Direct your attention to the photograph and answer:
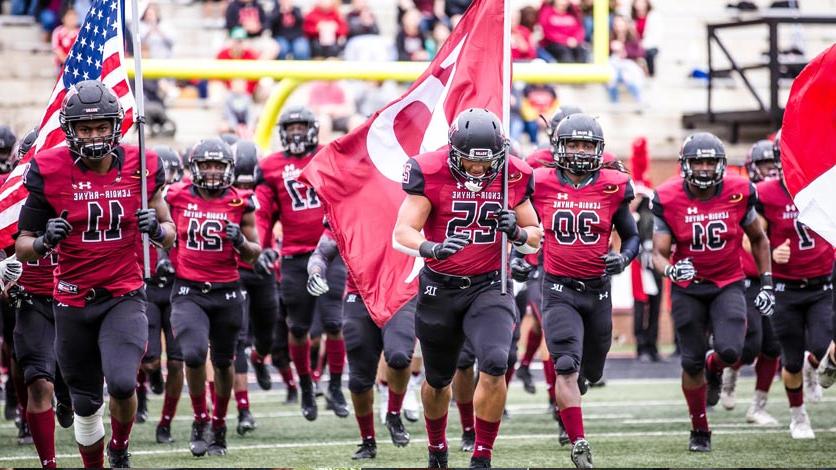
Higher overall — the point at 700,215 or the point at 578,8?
the point at 578,8

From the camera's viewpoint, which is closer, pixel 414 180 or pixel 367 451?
pixel 414 180

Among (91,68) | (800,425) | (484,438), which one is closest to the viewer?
(484,438)

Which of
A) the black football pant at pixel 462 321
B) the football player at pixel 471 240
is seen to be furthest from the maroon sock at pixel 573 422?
the black football pant at pixel 462 321

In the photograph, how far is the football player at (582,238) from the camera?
8.50 m

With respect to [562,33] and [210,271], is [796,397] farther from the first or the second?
[562,33]

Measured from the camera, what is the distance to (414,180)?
25.4 ft

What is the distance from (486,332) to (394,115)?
2.12m

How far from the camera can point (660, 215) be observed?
373 inches

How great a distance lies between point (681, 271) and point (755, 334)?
163 cm

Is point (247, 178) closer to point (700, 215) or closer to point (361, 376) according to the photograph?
point (361, 376)

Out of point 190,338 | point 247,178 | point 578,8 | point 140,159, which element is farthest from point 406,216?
point 578,8

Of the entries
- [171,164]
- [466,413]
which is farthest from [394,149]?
[171,164]

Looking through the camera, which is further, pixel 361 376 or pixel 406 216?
pixel 361 376

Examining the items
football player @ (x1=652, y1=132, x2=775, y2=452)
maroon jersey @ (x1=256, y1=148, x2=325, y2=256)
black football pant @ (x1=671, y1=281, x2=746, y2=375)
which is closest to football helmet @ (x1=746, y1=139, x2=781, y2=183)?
football player @ (x1=652, y1=132, x2=775, y2=452)
